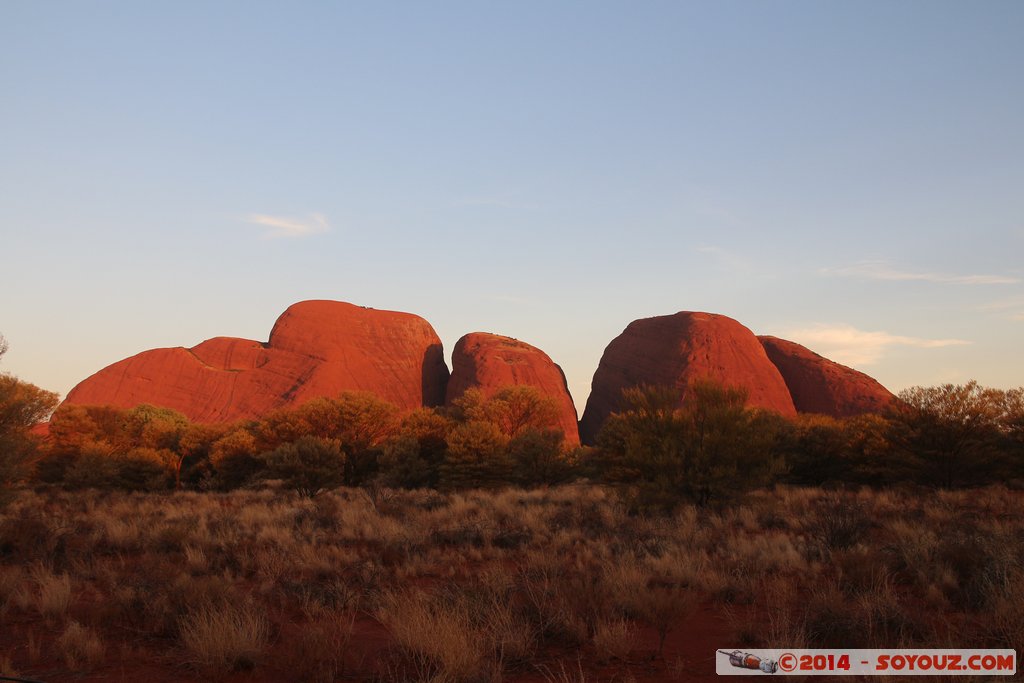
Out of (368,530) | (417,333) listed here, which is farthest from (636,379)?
(368,530)

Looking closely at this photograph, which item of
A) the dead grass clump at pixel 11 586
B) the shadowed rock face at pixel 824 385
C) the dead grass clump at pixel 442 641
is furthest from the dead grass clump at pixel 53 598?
the shadowed rock face at pixel 824 385

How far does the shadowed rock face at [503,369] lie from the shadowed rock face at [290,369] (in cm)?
552

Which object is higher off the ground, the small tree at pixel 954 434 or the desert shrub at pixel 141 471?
the small tree at pixel 954 434

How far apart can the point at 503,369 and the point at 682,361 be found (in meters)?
18.7

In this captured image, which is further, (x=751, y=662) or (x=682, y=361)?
(x=682, y=361)

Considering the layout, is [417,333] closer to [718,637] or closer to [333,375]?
[333,375]

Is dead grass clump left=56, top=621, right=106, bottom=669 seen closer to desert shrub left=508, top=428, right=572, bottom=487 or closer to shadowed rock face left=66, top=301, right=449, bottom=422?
desert shrub left=508, top=428, right=572, bottom=487

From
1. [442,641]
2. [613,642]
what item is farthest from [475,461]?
[442,641]

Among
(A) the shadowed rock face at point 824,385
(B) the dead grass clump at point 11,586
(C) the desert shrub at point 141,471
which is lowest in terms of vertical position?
(C) the desert shrub at point 141,471

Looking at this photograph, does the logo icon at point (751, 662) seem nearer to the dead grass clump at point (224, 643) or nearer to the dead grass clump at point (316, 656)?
the dead grass clump at point (316, 656)

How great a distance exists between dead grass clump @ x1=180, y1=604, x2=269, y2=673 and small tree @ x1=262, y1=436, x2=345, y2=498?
77.4ft

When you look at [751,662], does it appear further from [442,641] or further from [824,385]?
[824,385]

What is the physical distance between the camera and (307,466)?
29266mm

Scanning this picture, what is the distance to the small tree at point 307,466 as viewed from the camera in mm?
29156
